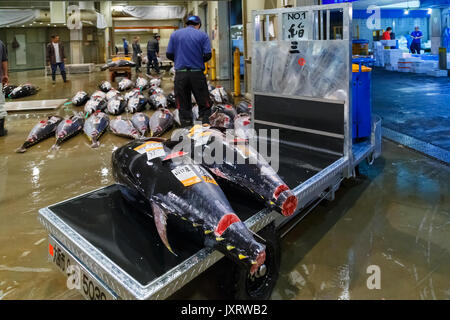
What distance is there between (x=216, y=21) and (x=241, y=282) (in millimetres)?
13961

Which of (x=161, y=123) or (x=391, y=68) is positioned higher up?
(x=391, y=68)

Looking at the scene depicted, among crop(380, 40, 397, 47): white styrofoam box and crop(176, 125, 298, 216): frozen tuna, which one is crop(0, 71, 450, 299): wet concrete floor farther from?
crop(380, 40, 397, 47): white styrofoam box

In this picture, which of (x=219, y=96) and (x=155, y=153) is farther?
(x=219, y=96)

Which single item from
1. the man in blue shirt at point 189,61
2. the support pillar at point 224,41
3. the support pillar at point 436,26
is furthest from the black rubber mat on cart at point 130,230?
the support pillar at point 436,26

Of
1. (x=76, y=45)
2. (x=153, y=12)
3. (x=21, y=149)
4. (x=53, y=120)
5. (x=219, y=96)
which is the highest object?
(x=153, y=12)

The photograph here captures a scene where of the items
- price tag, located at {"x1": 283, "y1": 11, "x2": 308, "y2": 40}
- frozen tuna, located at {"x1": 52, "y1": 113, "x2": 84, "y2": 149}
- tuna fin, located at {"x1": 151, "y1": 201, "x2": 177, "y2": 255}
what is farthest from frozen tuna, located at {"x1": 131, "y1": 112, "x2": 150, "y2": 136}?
tuna fin, located at {"x1": 151, "y1": 201, "x2": 177, "y2": 255}

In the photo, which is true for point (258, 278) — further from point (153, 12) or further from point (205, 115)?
point (153, 12)

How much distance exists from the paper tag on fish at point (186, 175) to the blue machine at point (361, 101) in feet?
8.49

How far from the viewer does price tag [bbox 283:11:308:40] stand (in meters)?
3.58

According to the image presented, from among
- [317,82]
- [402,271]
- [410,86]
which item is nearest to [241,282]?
[402,271]

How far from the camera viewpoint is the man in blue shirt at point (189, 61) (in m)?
4.97

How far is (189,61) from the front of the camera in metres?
4.98

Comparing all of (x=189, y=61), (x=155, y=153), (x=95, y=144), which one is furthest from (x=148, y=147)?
(x=95, y=144)

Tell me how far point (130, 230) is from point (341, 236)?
155 centimetres
